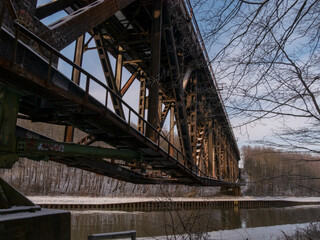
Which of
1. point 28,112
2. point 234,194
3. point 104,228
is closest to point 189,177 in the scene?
point 104,228

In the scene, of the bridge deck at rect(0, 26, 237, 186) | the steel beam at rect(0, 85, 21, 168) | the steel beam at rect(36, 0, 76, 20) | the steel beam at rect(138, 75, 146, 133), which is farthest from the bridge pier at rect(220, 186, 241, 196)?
the steel beam at rect(0, 85, 21, 168)

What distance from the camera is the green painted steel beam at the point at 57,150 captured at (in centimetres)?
520

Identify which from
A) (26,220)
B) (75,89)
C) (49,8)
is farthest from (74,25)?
(26,220)

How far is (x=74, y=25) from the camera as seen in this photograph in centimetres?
609

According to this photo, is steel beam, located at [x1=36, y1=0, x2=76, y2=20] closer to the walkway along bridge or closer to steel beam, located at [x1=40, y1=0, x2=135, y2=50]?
the walkway along bridge

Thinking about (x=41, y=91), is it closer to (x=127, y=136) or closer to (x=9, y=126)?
(x=9, y=126)

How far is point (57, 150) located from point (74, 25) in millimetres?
3005

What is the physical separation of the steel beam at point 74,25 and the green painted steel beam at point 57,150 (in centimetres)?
218

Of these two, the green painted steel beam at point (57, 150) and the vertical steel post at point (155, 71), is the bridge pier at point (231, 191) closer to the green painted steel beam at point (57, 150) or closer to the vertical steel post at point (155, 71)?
the vertical steel post at point (155, 71)

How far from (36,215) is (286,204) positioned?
55.0 m

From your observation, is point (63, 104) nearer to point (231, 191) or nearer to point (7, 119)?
point (7, 119)

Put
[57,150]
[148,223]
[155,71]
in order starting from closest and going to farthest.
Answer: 1. [57,150]
2. [155,71]
3. [148,223]

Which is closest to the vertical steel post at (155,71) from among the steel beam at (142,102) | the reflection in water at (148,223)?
the steel beam at (142,102)

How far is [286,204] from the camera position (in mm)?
50312
